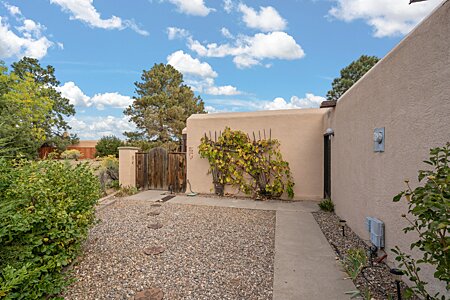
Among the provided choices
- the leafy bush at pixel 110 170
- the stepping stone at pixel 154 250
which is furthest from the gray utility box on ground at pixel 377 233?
the leafy bush at pixel 110 170

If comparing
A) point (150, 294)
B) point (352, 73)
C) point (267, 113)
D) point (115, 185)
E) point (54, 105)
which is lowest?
point (150, 294)

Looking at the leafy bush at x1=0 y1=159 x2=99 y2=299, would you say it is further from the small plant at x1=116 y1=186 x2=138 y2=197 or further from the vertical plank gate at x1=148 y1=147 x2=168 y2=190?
the vertical plank gate at x1=148 y1=147 x2=168 y2=190

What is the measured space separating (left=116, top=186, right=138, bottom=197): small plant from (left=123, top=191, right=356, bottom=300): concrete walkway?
494 centimetres

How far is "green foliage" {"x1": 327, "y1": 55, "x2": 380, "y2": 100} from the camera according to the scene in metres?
23.7

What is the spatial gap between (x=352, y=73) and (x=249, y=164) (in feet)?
74.6

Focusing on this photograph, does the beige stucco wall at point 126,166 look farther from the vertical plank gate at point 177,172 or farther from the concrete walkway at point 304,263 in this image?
the concrete walkway at point 304,263

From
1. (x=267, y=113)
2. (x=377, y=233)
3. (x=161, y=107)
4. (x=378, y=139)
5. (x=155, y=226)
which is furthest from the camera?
(x=161, y=107)

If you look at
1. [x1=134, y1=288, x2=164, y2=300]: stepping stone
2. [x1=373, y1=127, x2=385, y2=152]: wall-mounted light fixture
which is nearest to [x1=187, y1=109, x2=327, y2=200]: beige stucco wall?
[x1=373, y1=127, x2=385, y2=152]: wall-mounted light fixture

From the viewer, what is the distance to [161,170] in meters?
8.51

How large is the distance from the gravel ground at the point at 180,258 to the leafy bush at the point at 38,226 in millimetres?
436

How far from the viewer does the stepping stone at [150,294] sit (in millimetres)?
2434

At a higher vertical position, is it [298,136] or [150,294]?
[298,136]

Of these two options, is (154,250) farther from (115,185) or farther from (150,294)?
(115,185)

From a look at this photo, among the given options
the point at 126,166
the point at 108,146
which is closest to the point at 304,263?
the point at 126,166
